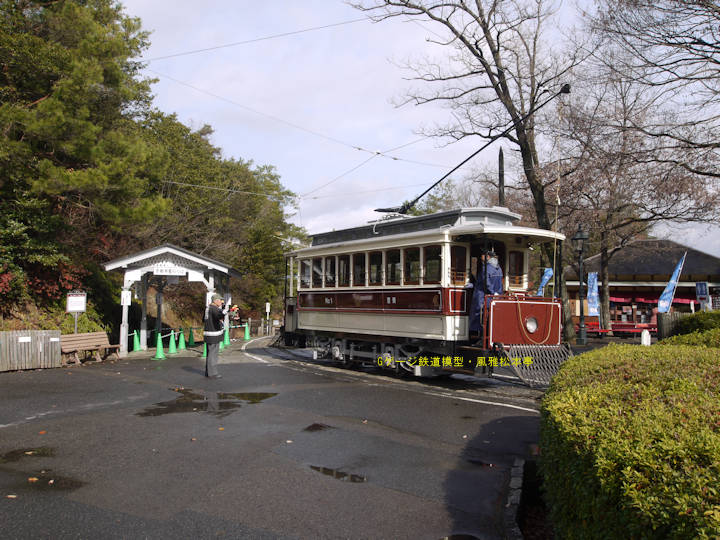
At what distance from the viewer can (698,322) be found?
33.0 ft

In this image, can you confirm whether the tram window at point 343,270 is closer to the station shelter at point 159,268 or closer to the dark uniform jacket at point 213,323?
the dark uniform jacket at point 213,323

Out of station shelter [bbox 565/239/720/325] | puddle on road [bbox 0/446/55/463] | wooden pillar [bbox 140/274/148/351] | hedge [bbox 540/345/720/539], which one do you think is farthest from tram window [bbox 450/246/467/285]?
station shelter [bbox 565/239/720/325]

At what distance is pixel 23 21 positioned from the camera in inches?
659

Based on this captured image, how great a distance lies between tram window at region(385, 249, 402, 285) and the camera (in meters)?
12.7

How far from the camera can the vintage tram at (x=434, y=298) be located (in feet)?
36.0

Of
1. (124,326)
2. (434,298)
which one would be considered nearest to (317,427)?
(434,298)

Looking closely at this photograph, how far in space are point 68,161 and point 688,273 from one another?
32990 millimetres

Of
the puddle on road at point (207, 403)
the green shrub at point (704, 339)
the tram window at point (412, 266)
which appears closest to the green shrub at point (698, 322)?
the green shrub at point (704, 339)

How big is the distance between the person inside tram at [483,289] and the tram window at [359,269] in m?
3.04

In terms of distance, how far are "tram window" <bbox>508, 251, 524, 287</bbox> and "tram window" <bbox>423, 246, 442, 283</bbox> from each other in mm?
1888

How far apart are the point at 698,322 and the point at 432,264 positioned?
4970 millimetres

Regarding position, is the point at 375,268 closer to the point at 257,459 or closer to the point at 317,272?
the point at 317,272

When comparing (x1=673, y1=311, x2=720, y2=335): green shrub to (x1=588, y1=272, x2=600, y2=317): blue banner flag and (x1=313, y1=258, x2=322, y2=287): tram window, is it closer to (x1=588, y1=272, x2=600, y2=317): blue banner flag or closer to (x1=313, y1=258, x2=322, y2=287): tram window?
(x1=313, y1=258, x2=322, y2=287): tram window

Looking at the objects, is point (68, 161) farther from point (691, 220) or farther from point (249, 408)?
point (691, 220)
